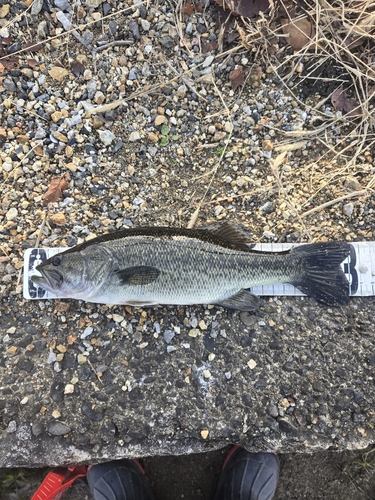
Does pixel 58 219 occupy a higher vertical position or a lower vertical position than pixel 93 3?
lower

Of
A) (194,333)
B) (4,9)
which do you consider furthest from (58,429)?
(4,9)

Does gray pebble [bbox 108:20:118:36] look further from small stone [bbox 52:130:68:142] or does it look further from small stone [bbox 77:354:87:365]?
small stone [bbox 77:354:87:365]

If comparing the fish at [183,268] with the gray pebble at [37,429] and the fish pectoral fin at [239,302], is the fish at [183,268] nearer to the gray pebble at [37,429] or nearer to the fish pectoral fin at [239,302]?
the fish pectoral fin at [239,302]

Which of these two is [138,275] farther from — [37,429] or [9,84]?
[9,84]

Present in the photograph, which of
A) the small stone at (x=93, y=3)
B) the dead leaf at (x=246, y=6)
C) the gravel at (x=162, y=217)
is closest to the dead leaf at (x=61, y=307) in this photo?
the gravel at (x=162, y=217)

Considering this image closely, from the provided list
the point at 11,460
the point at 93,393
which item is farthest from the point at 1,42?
the point at 11,460

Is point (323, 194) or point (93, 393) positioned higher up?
point (323, 194)

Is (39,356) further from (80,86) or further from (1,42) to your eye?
(1,42)
